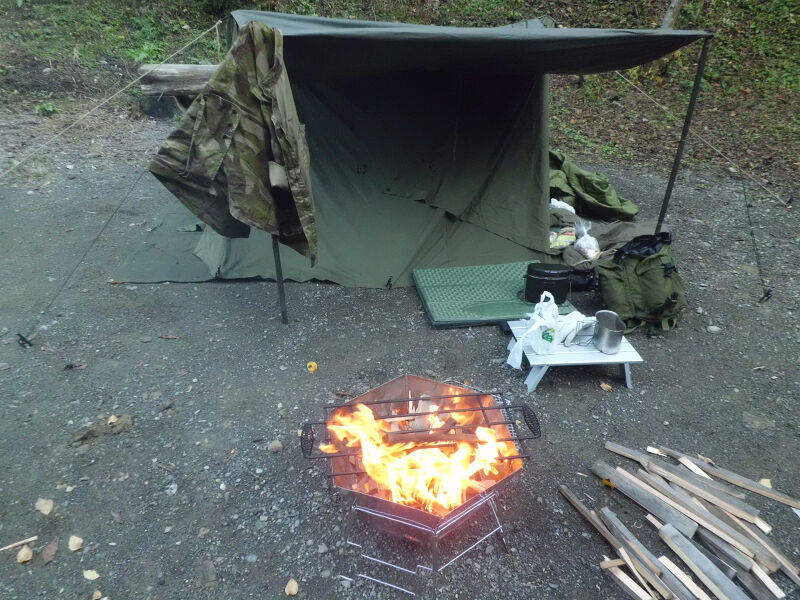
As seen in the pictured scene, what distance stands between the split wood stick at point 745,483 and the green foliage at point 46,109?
9.51 m

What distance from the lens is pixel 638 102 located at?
955 cm

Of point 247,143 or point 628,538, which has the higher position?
point 247,143

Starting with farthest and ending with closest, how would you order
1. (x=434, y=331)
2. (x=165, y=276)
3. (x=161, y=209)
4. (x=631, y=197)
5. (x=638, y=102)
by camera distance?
(x=638, y=102)
(x=631, y=197)
(x=161, y=209)
(x=165, y=276)
(x=434, y=331)

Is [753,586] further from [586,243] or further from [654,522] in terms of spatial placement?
[586,243]

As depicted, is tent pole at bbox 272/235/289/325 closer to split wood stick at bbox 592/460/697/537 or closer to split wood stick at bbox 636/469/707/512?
split wood stick at bbox 592/460/697/537

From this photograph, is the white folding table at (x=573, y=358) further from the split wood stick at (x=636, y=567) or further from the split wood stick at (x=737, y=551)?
the split wood stick at (x=636, y=567)

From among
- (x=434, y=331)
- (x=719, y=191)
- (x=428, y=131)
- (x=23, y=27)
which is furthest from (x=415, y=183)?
(x=23, y=27)

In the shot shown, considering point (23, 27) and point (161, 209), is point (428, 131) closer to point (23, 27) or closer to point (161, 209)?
point (161, 209)

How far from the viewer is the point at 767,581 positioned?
227 cm

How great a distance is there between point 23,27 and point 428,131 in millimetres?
9495

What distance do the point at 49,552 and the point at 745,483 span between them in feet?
11.4

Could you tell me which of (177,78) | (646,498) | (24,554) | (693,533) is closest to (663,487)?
(646,498)

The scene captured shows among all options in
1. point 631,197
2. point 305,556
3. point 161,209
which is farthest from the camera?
point 631,197

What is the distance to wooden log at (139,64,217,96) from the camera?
5.26m
